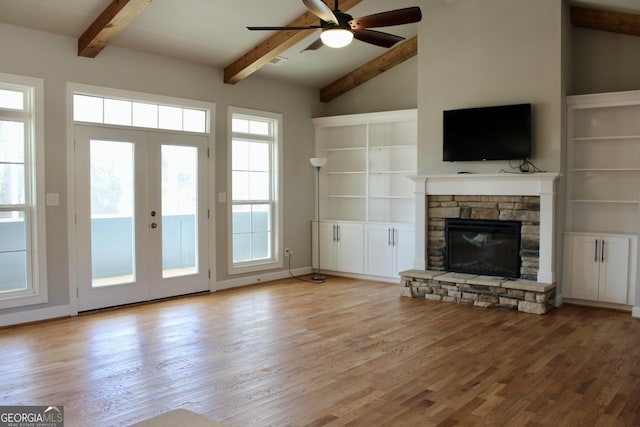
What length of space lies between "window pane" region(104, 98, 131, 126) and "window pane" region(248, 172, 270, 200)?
6.64ft

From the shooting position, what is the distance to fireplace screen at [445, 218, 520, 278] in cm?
610

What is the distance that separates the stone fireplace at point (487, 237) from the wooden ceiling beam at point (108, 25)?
3793 mm

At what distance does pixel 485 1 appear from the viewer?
6.21 metres

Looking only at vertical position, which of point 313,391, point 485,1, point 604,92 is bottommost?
point 313,391

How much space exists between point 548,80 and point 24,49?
5571 mm

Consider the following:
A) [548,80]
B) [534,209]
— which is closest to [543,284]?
[534,209]

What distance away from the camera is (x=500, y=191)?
240 inches

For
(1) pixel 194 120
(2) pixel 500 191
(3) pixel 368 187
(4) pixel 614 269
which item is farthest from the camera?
(3) pixel 368 187

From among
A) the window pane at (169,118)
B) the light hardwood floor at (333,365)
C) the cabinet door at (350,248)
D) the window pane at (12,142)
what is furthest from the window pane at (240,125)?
the window pane at (12,142)

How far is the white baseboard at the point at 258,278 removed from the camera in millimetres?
7004

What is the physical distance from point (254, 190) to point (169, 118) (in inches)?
65.9

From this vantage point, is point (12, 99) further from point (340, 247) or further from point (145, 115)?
point (340, 247)

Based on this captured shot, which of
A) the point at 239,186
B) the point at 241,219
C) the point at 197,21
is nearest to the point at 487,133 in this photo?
the point at 239,186

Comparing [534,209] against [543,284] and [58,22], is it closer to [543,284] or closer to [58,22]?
[543,284]
